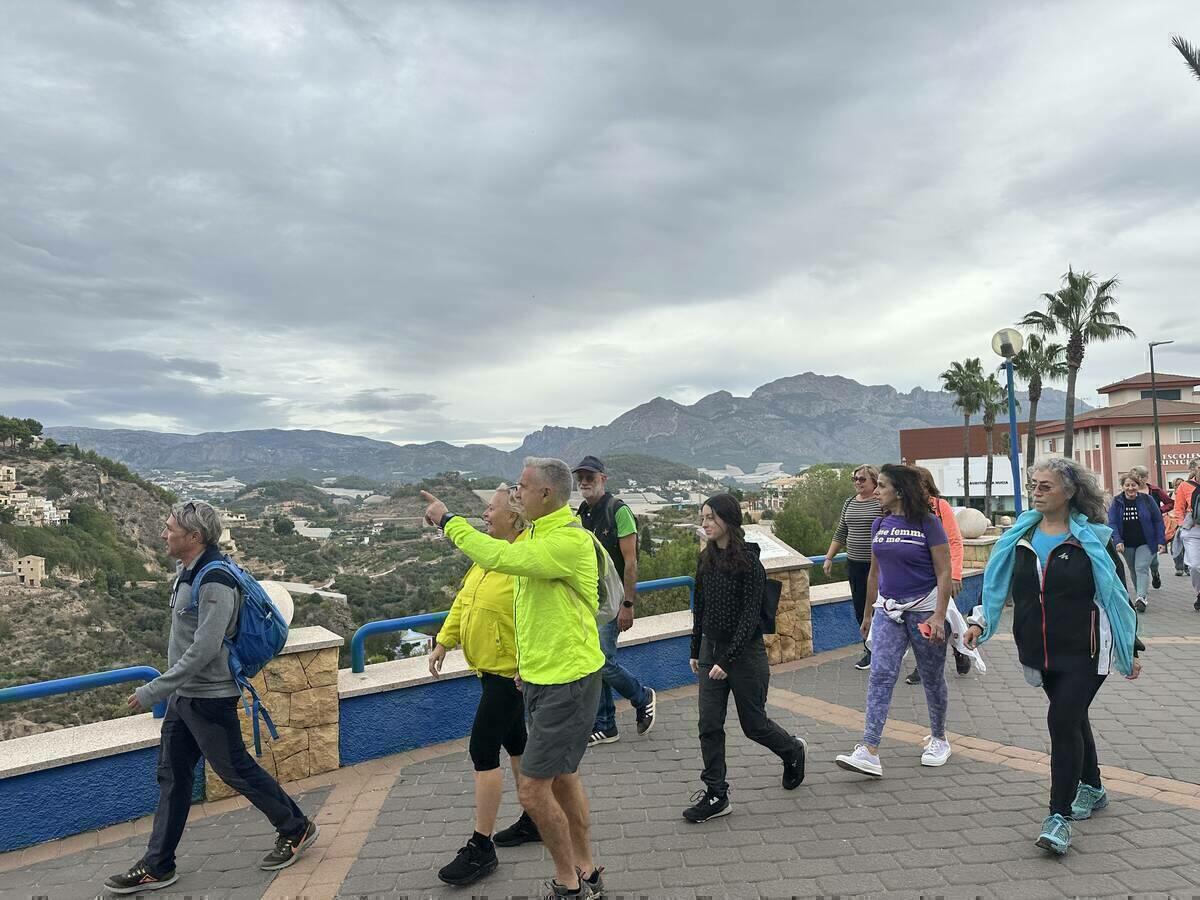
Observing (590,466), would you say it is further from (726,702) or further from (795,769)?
(795,769)

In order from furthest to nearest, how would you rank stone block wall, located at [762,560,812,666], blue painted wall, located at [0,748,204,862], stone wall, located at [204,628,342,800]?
stone block wall, located at [762,560,812,666] < stone wall, located at [204,628,342,800] < blue painted wall, located at [0,748,204,862]

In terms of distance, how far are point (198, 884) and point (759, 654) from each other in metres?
2.76

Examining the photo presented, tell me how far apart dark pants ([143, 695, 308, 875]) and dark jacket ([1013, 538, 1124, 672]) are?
3.49m

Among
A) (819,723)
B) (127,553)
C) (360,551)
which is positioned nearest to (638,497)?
(360,551)

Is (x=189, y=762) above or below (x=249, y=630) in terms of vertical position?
below

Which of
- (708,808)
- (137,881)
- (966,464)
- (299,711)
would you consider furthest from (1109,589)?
(966,464)

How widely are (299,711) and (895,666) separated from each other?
346 centimetres

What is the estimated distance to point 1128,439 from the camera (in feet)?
172

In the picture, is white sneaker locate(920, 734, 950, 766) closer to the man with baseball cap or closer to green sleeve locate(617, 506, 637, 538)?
the man with baseball cap

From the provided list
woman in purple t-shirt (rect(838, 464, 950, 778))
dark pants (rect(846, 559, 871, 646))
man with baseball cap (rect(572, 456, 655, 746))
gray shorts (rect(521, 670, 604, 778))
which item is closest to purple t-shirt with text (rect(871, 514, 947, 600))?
woman in purple t-shirt (rect(838, 464, 950, 778))

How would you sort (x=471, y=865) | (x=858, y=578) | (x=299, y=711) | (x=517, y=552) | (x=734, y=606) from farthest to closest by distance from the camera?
(x=858, y=578) < (x=299, y=711) < (x=734, y=606) < (x=471, y=865) < (x=517, y=552)

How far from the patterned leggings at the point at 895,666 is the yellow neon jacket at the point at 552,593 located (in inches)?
79.9

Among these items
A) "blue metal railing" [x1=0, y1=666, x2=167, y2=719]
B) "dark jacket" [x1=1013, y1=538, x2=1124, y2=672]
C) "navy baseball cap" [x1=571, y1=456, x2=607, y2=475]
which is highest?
"navy baseball cap" [x1=571, y1=456, x2=607, y2=475]

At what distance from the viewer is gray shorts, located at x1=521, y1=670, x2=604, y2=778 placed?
113 inches
